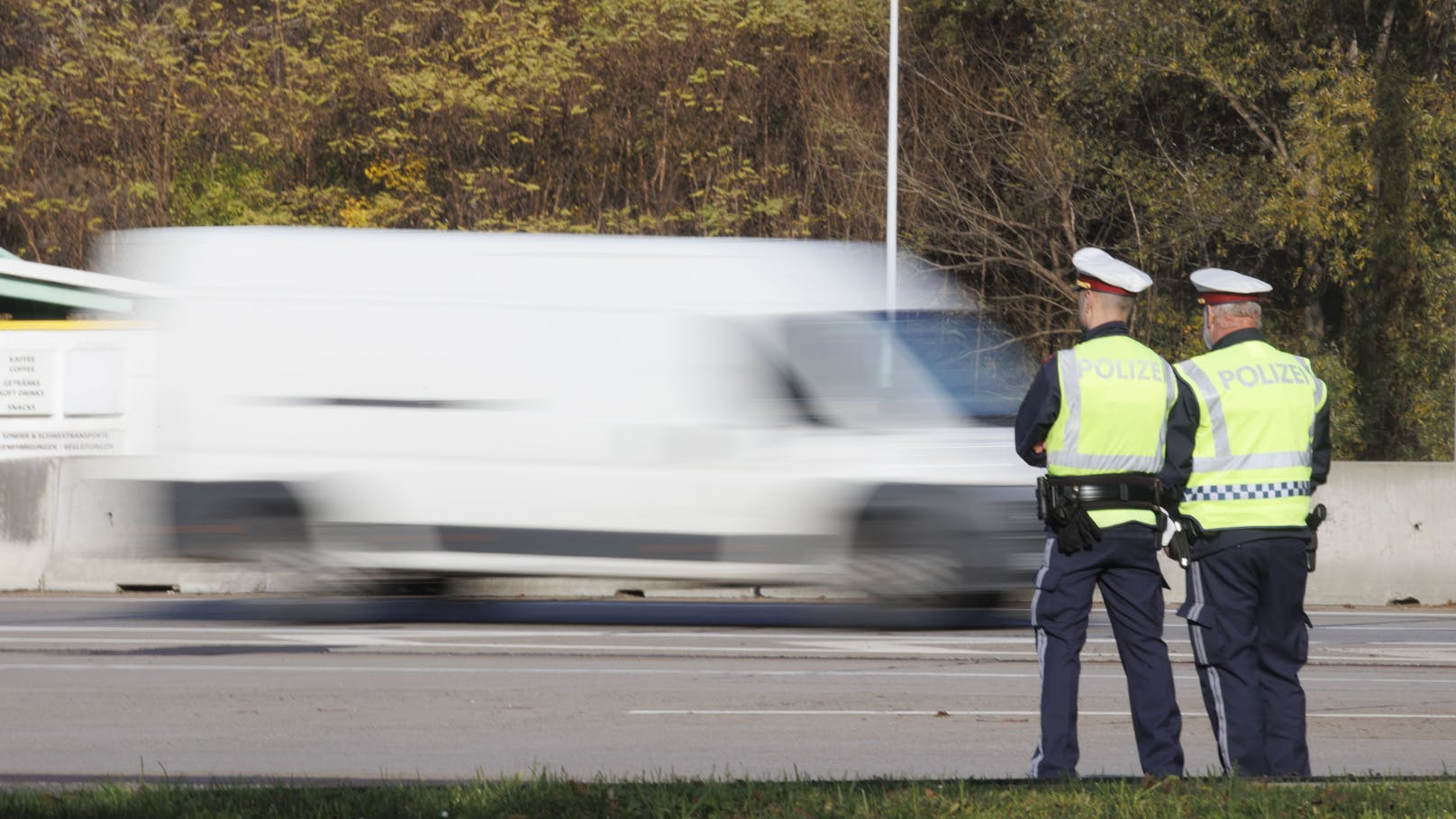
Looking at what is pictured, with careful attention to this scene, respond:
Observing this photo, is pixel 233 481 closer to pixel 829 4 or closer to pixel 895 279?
pixel 895 279

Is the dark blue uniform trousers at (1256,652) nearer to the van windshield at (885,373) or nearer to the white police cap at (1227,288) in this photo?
the white police cap at (1227,288)

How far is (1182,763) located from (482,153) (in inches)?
1150

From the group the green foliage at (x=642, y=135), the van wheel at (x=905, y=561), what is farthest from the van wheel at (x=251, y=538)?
the green foliage at (x=642, y=135)

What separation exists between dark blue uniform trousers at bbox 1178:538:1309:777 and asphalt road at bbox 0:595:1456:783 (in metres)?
0.98

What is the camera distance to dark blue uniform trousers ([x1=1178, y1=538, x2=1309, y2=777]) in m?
6.38

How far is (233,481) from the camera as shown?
12.2 meters

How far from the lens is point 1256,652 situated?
6.44m

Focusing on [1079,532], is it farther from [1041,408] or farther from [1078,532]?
[1041,408]

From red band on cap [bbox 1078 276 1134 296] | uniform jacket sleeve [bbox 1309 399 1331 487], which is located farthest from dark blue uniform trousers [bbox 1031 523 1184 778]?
red band on cap [bbox 1078 276 1134 296]

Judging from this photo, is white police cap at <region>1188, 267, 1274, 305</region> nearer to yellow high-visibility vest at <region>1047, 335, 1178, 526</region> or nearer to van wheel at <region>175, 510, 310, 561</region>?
Answer: yellow high-visibility vest at <region>1047, 335, 1178, 526</region>

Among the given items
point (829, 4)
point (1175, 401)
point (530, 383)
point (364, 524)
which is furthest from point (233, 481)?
point (829, 4)

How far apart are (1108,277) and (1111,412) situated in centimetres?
44

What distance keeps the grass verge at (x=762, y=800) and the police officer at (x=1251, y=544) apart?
52 centimetres

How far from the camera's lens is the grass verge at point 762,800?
5402 millimetres
